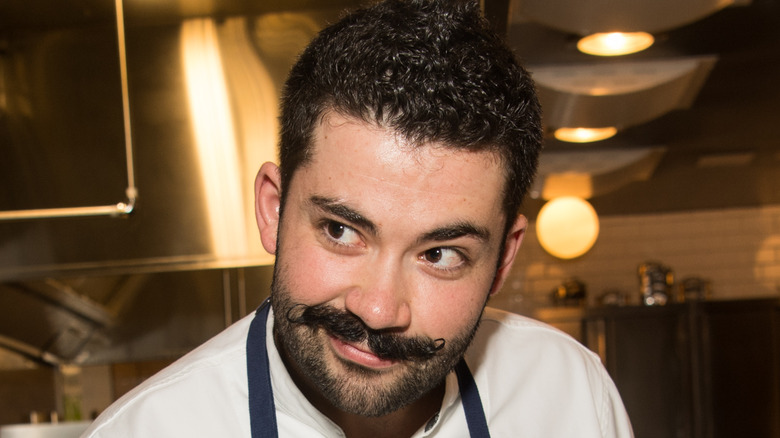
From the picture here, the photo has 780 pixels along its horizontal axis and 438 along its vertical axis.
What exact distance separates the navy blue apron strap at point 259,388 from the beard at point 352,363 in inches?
5.8

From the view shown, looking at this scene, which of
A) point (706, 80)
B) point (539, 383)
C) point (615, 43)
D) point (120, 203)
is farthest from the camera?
point (706, 80)

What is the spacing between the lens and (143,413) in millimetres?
1146

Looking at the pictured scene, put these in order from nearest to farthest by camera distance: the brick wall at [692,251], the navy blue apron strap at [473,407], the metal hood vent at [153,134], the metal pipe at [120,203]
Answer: the navy blue apron strap at [473,407]
the metal pipe at [120,203]
the metal hood vent at [153,134]
the brick wall at [692,251]

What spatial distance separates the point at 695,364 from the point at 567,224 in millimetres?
1057

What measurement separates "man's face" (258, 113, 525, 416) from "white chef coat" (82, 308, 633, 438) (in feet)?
0.65

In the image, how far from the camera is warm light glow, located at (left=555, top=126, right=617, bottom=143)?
286 cm

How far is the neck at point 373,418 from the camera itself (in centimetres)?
117

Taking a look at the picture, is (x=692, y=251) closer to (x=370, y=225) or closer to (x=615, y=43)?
(x=615, y=43)

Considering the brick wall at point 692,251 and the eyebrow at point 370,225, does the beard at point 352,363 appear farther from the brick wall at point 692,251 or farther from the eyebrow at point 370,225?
the brick wall at point 692,251

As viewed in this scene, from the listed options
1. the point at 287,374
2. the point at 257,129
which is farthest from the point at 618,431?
the point at 257,129

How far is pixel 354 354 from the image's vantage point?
3.24 ft

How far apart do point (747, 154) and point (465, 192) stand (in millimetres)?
3110

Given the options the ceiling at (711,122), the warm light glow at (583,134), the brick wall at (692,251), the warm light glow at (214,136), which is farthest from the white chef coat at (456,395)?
the brick wall at (692,251)

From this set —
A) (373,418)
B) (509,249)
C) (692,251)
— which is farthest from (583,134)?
(692,251)
